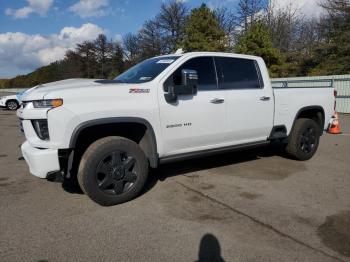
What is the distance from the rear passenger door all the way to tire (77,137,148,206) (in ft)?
5.43

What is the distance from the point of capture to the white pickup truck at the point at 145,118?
414 centimetres

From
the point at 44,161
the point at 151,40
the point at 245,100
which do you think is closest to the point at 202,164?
the point at 245,100

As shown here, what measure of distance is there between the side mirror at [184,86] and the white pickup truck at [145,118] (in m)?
0.01

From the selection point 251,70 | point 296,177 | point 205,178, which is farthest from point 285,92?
point 205,178

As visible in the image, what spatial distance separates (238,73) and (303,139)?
204 cm

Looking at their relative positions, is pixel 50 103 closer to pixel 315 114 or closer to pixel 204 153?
pixel 204 153

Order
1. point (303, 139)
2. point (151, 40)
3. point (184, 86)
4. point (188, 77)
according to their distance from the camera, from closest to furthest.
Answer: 1. point (188, 77)
2. point (184, 86)
3. point (303, 139)
4. point (151, 40)

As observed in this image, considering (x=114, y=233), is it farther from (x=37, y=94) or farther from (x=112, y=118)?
(x=37, y=94)

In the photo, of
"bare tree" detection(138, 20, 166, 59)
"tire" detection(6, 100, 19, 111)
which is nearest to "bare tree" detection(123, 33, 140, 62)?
"bare tree" detection(138, 20, 166, 59)

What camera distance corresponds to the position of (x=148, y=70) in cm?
521

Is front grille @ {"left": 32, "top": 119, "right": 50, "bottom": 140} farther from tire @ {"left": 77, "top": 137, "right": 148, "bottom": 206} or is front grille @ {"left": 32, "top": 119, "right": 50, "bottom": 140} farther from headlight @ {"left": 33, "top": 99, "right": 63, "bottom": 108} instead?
tire @ {"left": 77, "top": 137, "right": 148, "bottom": 206}

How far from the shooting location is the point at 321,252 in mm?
3336

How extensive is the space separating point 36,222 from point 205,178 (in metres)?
2.64

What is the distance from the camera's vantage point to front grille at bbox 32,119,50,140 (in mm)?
4148
